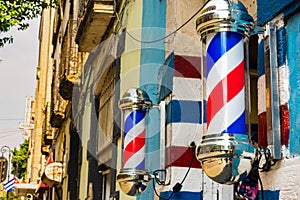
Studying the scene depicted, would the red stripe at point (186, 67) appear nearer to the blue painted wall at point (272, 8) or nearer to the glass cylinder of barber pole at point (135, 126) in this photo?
the glass cylinder of barber pole at point (135, 126)

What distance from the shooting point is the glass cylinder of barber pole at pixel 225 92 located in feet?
7.73

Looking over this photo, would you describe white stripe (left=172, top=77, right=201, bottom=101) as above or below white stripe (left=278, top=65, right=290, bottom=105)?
above

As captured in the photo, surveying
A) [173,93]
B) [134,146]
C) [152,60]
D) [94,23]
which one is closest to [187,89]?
[173,93]

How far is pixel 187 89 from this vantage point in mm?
4828

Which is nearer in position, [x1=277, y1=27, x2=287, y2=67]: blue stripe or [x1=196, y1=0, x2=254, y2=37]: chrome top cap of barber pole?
[x1=196, y1=0, x2=254, y2=37]: chrome top cap of barber pole

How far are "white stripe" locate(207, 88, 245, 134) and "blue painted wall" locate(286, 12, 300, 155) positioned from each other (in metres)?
0.44

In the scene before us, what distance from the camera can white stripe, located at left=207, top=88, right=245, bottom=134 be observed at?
241cm

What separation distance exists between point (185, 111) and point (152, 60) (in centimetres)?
137

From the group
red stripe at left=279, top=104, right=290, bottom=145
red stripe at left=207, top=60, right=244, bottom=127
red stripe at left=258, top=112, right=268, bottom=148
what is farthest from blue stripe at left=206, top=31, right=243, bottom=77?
red stripe at left=258, top=112, right=268, bottom=148

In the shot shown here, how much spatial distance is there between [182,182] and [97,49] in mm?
6347

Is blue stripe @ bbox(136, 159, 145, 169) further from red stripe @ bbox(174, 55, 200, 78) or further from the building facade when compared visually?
red stripe @ bbox(174, 55, 200, 78)

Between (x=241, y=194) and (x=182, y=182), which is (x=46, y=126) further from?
(x=241, y=194)

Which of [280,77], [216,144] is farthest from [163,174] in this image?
[216,144]

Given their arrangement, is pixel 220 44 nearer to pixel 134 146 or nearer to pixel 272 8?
pixel 272 8
